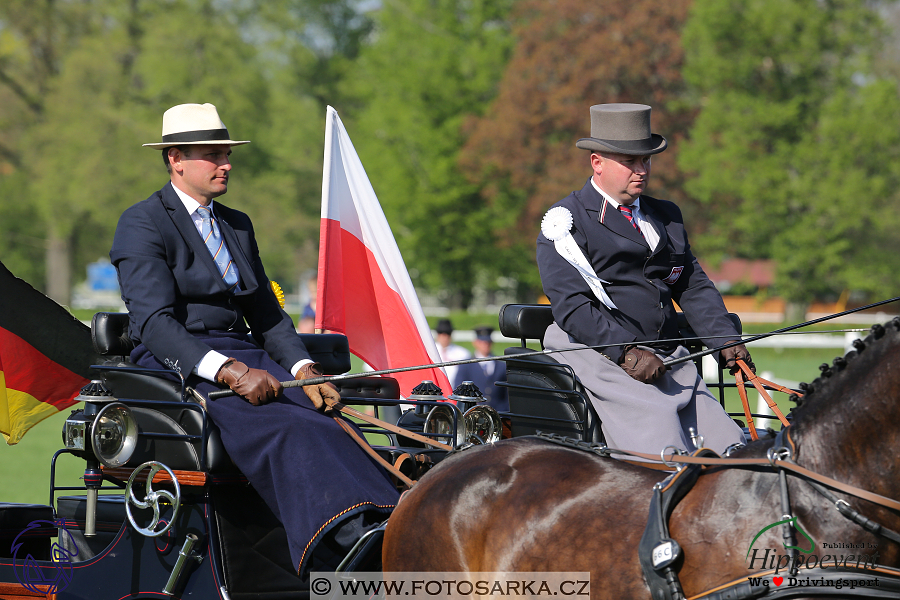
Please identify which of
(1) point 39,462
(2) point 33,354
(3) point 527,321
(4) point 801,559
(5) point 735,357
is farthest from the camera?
(1) point 39,462

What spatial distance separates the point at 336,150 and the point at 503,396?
3962 mm

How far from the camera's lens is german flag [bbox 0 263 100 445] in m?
4.50

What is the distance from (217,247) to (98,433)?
0.97 metres

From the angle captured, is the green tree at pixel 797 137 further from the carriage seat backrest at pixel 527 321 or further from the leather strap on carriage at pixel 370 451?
the leather strap on carriage at pixel 370 451

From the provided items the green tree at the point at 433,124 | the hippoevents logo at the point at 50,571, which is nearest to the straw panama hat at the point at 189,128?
the hippoevents logo at the point at 50,571

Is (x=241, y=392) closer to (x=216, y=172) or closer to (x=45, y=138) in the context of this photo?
(x=216, y=172)

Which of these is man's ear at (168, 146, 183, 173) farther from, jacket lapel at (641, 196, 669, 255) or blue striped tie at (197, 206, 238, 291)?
jacket lapel at (641, 196, 669, 255)

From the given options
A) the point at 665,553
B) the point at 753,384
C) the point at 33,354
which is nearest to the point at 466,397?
the point at 753,384

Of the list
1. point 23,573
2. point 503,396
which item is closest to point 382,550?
point 23,573

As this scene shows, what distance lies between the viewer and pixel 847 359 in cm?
254

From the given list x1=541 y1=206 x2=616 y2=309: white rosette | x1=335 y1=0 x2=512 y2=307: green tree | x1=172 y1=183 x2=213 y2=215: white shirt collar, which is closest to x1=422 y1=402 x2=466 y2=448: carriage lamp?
x1=541 y1=206 x2=616 y2=309: white rosette

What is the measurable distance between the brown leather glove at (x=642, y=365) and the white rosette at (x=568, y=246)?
285 millimetres

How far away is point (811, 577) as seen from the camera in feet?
7.66

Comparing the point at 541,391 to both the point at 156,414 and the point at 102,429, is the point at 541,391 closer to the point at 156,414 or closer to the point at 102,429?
the point at 156,414
